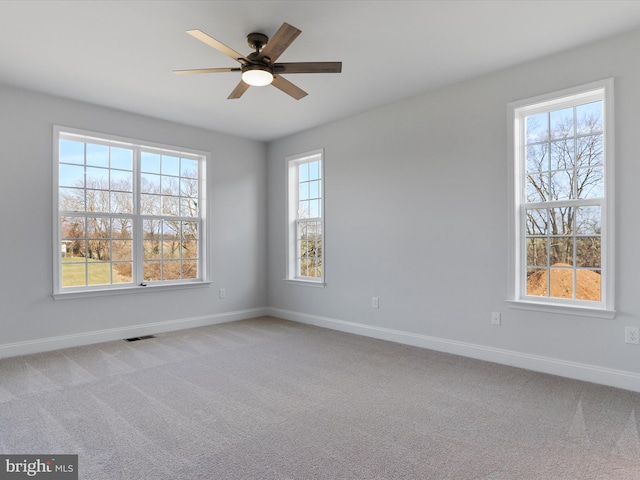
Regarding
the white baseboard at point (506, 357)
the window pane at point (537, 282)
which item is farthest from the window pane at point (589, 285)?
the white baseboard at point (506, 357)

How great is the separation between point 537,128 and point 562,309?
165cm

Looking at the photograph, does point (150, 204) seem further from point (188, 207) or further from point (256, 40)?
point (256, 40)

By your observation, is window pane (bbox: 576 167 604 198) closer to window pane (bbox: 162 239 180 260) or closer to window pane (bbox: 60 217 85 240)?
window pane (bbox: 162 239 180 260)

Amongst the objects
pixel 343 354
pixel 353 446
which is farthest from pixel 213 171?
pixel 353 446

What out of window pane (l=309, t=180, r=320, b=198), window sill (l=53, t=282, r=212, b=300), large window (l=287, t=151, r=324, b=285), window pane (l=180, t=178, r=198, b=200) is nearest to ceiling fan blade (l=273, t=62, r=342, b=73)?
large window (l=287, t=151, r=324, b=285)

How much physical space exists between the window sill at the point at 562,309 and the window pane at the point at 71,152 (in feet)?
16.0

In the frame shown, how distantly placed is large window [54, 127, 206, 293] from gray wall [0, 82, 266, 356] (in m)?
0.15

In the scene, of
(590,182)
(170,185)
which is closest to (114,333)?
(170,185)

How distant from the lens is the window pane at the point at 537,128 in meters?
3.48

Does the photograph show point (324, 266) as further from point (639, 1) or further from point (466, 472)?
point (639, 1)

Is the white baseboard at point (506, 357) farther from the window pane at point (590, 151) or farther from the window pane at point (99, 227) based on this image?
the window pane at point (99, 227)

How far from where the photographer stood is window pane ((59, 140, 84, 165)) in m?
4.28

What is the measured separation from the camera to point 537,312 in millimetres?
3408
